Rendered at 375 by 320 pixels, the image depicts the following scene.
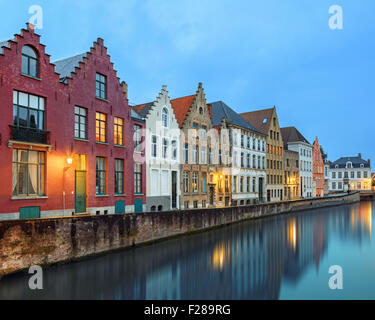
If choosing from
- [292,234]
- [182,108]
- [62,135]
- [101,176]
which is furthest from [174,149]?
[292,234]

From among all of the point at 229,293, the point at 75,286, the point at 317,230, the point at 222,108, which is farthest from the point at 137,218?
the point at 222,108

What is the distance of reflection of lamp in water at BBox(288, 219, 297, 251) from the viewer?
75.3ft

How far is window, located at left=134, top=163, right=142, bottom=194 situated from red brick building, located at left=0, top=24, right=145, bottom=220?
1.51 ft

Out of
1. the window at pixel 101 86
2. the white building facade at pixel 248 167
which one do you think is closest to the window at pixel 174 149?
the window at pixel 101 86

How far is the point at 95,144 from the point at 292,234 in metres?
18.2

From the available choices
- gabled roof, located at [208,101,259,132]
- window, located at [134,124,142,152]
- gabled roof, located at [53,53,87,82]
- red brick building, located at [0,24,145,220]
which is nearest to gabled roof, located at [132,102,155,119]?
window, located at [134,124,142,152]

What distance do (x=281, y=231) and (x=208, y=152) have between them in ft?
37.1

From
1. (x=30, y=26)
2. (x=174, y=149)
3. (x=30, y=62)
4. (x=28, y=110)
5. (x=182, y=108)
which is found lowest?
(x=174, y=149)

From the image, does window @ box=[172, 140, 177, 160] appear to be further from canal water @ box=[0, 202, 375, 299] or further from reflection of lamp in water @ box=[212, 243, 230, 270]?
reflection of lamp in water @ box=[212, 243, 230, 270]

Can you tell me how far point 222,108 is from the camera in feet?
132

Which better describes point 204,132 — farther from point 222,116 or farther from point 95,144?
point 95,144

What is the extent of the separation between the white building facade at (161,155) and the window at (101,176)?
4.83 m

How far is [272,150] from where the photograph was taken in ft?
163
